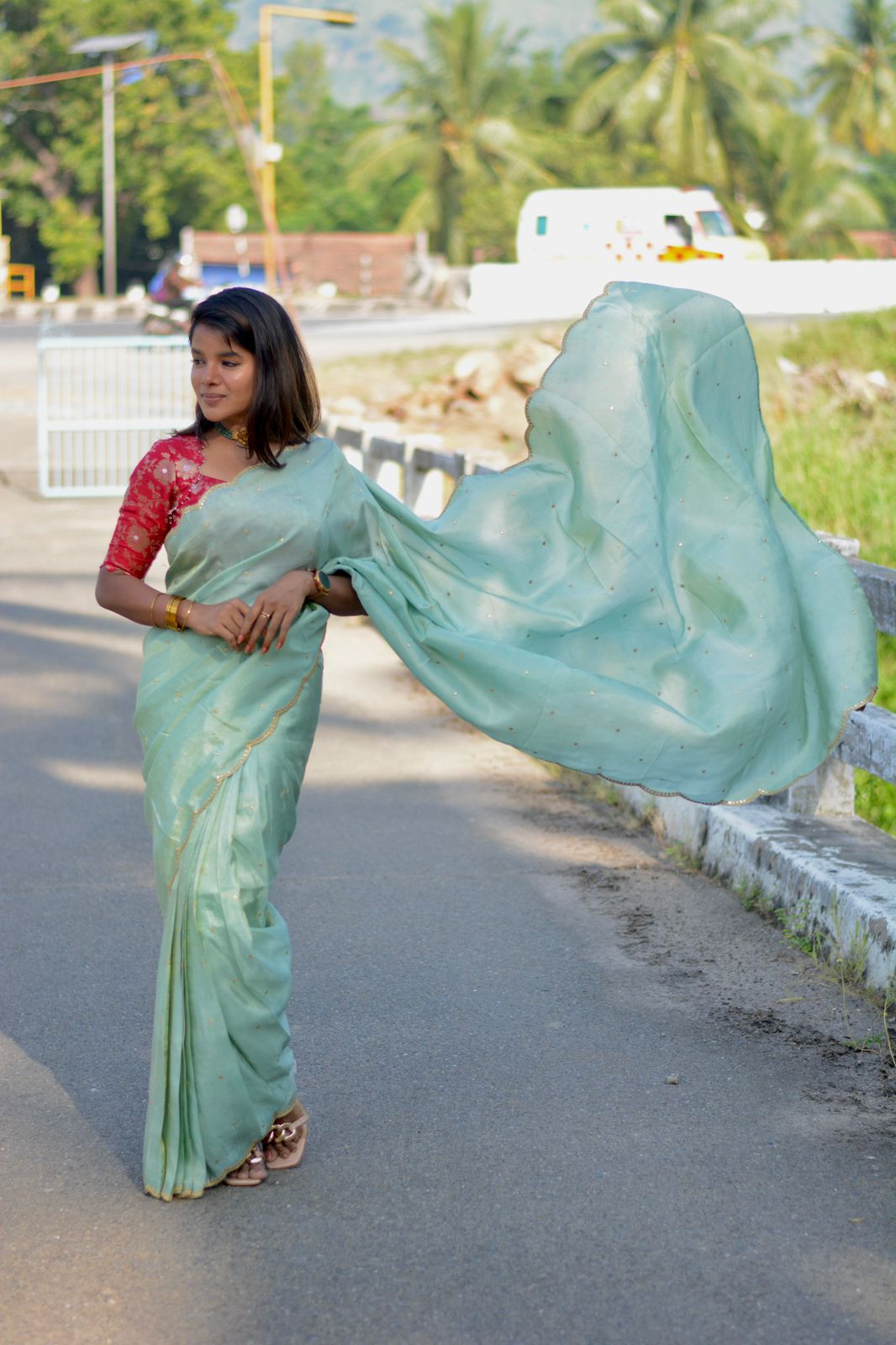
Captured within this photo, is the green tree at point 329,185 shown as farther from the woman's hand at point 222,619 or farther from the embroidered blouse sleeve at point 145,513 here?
the woman's hand at point 222,619

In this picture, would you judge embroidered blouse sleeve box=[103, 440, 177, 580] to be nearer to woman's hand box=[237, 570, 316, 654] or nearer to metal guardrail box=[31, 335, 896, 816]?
woman's hand box=[237, 570, 316, 654]

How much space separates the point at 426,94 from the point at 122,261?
1244 centimetres

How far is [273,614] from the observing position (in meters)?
3.71

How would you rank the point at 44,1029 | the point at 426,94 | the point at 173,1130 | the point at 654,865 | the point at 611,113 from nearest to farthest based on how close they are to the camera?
the point at 173,1130
the point at 44,1029
the point at 654,865
the point at 611,113
the point at 426,94

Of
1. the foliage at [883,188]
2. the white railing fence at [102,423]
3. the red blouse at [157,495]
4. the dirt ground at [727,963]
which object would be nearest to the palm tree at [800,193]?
the foliage at [883,188]

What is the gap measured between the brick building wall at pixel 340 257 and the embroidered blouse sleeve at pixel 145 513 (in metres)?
56.9

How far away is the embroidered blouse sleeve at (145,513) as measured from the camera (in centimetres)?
378

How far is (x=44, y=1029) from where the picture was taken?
15.8 feet

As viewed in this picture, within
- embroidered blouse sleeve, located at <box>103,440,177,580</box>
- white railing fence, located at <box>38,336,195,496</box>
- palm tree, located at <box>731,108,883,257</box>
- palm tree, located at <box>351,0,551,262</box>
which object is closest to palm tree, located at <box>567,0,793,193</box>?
palm tree, located at <box>731,108,883,257</box>

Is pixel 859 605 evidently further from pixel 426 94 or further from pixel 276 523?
pixel 426 94

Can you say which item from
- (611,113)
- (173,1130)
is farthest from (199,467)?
(611,113)

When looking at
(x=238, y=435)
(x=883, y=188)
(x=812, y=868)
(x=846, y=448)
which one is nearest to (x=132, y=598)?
(x=238, y=435)

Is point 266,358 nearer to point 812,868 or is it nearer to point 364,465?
point 812,868

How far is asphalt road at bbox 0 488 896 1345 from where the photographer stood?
3373 millimetres
